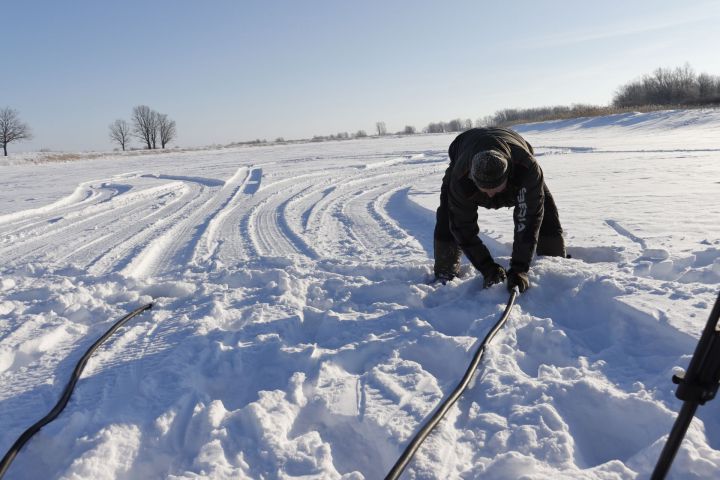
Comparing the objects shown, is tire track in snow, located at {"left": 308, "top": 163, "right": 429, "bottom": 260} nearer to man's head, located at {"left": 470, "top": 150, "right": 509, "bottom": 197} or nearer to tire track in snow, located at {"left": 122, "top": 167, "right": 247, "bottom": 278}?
tire track in snow, located at {"left": 122, "top": 167, "right": 247, "bottom": 278}

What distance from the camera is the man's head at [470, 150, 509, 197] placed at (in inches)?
125

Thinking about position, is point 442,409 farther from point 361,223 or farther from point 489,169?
point 361,223

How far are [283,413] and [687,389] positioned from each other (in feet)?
5.74

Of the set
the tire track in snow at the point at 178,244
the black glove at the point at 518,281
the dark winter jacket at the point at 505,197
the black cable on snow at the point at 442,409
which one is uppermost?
the dark winter jacket at the point at 505,197

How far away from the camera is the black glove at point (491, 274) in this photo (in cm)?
373

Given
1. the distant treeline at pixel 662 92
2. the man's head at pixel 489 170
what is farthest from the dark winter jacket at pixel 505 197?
the distant treeline at pixel 662 92

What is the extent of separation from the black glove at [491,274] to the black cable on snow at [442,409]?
516 mm

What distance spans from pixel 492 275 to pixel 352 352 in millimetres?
1298

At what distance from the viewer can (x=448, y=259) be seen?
4.27 m

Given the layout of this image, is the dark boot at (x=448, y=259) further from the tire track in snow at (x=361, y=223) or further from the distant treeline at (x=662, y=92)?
the distant treeline at (x=662, y=92)

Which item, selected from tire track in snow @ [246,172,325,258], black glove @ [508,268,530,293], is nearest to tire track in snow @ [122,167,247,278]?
tire track in snow @ [246,172,325,258]

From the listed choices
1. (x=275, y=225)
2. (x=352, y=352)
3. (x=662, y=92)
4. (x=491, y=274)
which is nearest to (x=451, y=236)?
(x=491, y=274)

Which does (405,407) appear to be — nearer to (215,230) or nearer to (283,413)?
(283,413)

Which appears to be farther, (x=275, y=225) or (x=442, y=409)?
(x=275, y=225)
